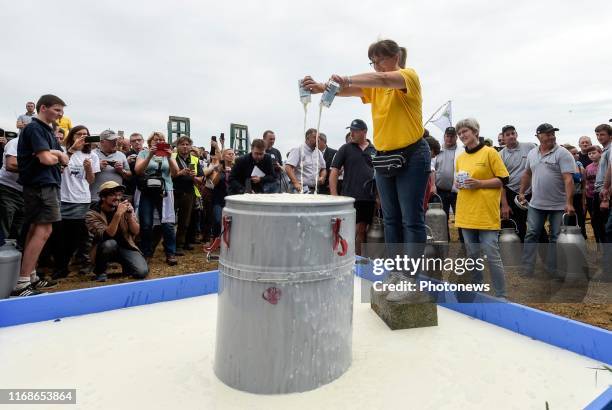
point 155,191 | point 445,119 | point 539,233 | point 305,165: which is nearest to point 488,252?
point 539,233

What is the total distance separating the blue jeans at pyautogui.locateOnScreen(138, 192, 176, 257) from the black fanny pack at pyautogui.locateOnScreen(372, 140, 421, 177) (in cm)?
375

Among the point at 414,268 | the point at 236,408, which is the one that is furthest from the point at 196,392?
the point at 414,268

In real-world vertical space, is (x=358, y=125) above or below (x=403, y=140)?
above

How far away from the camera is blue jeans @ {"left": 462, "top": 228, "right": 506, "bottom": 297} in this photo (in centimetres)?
335

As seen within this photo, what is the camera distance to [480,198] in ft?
11.5

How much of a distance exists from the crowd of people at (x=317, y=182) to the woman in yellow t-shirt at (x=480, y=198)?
0.01 m

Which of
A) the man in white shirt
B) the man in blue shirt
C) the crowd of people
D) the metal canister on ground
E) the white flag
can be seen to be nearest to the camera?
the metal canister on ground

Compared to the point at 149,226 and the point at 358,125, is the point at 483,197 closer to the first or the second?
the point at 358,125

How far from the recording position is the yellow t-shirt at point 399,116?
257cm

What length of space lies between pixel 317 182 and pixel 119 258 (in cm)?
277

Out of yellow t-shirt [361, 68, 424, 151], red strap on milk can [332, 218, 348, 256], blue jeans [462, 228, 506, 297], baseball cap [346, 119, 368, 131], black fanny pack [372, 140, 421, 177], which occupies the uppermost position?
baseball cap [346, 119, 368, 131]

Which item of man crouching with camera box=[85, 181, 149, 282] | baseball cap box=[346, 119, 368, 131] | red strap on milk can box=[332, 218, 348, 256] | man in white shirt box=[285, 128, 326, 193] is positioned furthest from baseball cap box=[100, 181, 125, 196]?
red strap on milk can box=[332, 218, 348, 256]

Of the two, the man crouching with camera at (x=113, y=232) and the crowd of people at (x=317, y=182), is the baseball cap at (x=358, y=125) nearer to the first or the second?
the crowd of people at (x=317, y=182)

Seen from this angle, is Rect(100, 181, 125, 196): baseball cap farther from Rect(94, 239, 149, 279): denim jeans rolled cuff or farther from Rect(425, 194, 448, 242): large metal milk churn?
Rect(425, 194, 448, 242): large metal milk churn
